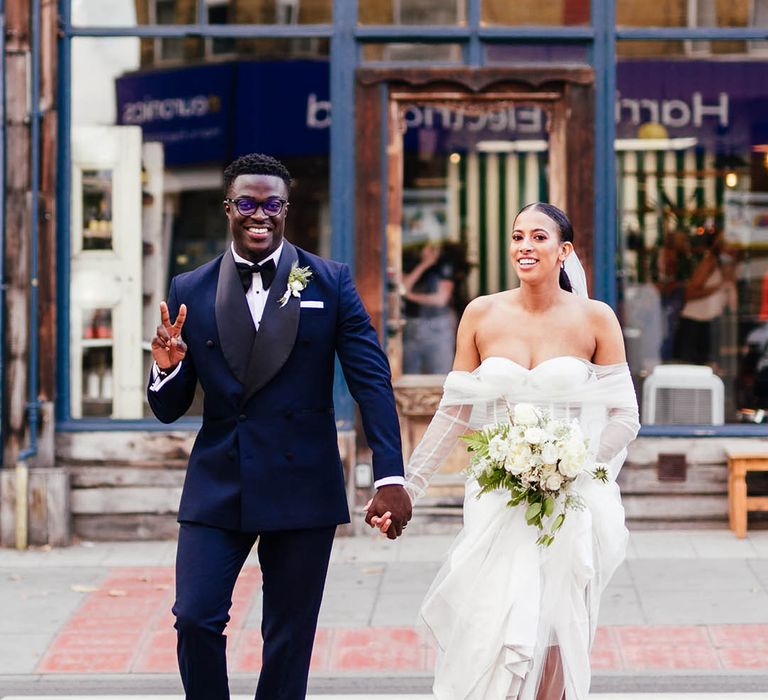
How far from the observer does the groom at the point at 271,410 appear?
474 cm

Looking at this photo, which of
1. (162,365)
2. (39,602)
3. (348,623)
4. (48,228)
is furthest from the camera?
(48,228)

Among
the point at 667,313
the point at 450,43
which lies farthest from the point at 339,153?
the point at 667,313

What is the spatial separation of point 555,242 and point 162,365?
1444mm

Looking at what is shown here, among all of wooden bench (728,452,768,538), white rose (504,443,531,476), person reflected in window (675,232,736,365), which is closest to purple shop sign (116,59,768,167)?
person reflected in window (675,232,736,365)

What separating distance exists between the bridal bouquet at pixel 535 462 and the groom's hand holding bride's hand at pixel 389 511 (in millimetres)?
388

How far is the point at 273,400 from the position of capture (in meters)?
4.79

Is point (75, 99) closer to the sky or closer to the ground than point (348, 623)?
closer to the sky

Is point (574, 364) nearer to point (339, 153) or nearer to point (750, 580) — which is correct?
point (750, 580)

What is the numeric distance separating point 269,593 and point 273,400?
2.15 ft

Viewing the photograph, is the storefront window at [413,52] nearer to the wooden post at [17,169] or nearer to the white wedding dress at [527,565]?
the wooden post at [17,169]

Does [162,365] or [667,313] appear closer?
[162,365]

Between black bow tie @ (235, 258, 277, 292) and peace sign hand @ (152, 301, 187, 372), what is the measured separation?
0.26m

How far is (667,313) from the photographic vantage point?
9531mm

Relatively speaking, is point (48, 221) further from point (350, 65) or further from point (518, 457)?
point (518, 457)
